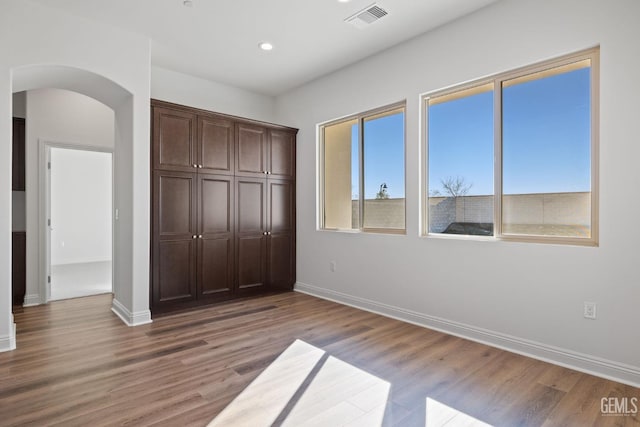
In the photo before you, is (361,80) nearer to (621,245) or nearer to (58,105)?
(621,245)

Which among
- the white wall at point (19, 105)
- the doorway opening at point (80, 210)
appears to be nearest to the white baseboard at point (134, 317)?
the white wall at point (19, 105)

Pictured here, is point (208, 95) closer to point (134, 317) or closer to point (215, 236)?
point (215, 236)

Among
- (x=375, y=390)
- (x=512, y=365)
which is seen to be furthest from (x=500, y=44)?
(x=375, y=390)

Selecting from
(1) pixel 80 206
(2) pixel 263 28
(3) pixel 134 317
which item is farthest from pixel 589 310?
(1) pixel 80 206

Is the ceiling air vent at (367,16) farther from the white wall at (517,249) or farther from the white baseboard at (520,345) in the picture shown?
the white baseboard at (520,345)

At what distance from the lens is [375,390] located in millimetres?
2258

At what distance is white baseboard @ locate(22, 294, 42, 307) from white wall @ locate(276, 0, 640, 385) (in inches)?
144

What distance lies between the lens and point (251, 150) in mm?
4660

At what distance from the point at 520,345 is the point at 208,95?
15.4ft

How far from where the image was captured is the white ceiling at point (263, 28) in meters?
3.08

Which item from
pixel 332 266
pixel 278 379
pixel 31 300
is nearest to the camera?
pixel 278 379

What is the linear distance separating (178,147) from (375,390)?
322 cm

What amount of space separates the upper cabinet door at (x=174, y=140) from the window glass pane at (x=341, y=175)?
68.5 inches

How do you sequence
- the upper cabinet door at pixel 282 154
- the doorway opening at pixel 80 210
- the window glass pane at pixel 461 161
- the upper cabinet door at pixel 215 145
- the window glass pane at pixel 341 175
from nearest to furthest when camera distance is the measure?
1. the window glass pane at pixel 461 161
2. the upper cabinet door at pixel 215 145
3. the window glass pane at pixel 341 175
4. the upper cabinet door at pixel 282 154
5. the doorway opening at pixel 80 210
